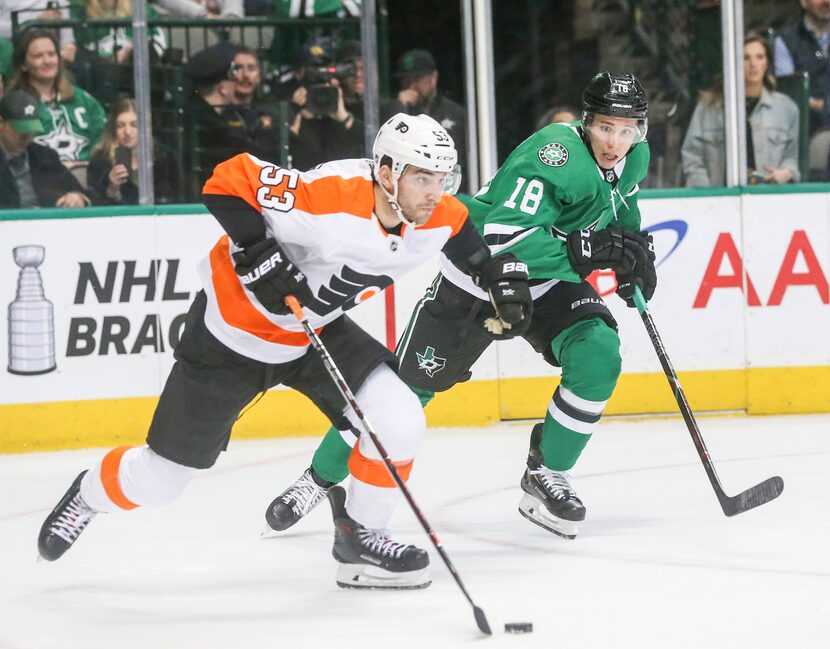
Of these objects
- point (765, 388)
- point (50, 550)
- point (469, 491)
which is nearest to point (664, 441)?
point (765, 388)

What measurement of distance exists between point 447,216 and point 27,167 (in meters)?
2.85

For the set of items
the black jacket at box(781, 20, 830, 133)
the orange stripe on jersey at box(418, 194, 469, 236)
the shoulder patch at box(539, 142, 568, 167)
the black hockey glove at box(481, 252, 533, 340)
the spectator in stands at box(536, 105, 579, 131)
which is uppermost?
the black jacket at box(781, 20, 830, 133)

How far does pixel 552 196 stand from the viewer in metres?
3.62

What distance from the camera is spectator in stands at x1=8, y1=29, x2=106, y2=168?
542cm

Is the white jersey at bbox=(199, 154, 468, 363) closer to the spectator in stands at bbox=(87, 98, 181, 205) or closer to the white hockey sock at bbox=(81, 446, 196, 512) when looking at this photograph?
the white hockey sock at bbox=(81, 446, 196, 512)

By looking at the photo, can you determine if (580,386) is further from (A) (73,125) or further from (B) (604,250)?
(A) (73,125)

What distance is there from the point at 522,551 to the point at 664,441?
1847 millimetres

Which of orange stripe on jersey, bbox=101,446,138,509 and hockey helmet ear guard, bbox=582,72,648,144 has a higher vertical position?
hockey helmet ear guard, bbox=582,72,648,144

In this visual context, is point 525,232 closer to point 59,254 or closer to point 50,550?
point 50,550

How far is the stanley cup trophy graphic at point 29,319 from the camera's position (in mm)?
5270

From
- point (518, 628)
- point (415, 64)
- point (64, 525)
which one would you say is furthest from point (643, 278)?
point (415, 64)

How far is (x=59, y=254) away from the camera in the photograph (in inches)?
209

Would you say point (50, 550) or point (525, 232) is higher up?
point (525, 232)

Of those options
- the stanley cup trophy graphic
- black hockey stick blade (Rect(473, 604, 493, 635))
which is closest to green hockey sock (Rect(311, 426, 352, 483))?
black hockey stick blade (Rect(473, 604, 493, 635))
